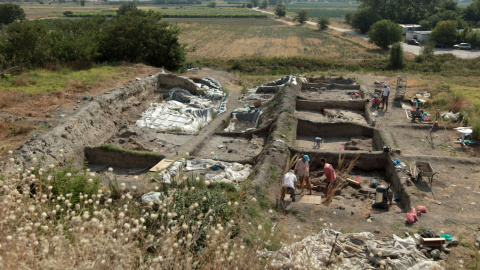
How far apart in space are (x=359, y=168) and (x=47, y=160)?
8304 mm

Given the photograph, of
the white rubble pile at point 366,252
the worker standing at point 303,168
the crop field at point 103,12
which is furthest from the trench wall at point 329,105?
the crop field at point 103,12

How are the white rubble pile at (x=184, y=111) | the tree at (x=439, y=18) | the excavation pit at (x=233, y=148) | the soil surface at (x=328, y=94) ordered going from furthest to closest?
the tree at (x=439, y=18) < the soil surface at (x=328, y=94) < the white rubble pile at (x=184, y=111) < the excavation pit at (x=233, y=148)

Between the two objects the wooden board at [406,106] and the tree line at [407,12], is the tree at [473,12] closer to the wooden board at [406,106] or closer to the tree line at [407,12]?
the tree line at [407,12]

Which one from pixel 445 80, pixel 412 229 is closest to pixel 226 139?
pixel 412 229

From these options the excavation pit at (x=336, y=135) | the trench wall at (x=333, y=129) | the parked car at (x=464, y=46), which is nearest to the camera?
the excavation pit at (x=336, y=135)

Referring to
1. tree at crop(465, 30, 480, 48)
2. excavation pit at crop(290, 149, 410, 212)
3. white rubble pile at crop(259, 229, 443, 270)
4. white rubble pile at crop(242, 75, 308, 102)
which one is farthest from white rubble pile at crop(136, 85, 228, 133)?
tree at crop(465, 30, 480, 48)

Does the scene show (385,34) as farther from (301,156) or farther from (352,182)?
(352,182)

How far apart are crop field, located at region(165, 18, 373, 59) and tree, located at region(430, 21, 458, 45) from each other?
869cm

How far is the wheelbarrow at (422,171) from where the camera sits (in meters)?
8.89

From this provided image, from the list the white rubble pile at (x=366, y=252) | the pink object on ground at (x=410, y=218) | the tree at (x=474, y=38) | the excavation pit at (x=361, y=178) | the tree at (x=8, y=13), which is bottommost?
the excavation pit at (x=361, y=178)

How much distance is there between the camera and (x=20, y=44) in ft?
56.6

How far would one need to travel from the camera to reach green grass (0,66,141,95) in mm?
13930

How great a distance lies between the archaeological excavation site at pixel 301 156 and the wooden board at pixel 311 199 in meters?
0.04

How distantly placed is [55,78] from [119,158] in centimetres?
697
